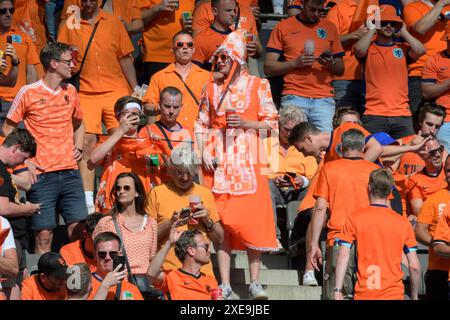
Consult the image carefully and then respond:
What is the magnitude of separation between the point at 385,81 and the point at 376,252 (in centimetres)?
432

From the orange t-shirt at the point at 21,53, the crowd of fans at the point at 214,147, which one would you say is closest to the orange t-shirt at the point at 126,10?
the crowd of fans at the point at 214,147

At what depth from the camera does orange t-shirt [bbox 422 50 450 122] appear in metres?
14.6

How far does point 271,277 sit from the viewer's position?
38.9ft

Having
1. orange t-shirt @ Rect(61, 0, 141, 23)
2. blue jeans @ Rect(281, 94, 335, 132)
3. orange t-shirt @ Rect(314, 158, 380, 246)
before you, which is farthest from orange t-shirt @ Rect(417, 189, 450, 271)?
orange t-shirt @ Rect(61, 0, 141, 23)

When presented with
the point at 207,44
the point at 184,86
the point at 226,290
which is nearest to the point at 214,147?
the point at 226,290

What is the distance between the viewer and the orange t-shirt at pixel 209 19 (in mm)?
14609

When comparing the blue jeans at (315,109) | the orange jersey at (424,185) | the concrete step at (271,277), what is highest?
the blue jeans at (315,109)

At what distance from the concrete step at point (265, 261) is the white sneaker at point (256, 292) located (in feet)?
2.81

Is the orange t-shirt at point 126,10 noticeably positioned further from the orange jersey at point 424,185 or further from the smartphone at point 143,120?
the orange jersey at point 424,185

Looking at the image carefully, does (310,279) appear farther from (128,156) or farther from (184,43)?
(184,43)

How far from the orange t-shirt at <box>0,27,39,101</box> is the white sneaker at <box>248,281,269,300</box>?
368cm

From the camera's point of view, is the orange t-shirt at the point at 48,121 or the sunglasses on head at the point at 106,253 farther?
the orange t-shirt at the point at 48,121

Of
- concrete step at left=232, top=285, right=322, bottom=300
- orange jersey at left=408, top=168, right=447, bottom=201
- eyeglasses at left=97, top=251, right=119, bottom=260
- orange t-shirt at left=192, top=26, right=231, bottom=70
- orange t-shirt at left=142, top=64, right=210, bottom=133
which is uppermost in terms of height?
orange t-shirt at left=192, top=26, right=231, bottom=70

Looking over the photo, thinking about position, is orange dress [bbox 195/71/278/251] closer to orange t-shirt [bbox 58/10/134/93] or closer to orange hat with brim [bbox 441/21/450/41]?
orange t-shirt [bbox 58/10/134/93]
